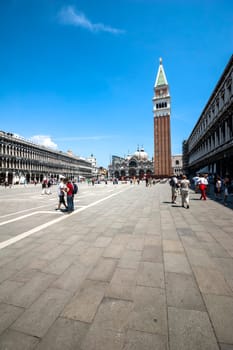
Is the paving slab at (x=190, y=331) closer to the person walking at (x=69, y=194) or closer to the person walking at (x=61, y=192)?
the person walking at (x=69, y=194)

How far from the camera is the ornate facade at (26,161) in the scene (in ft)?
181

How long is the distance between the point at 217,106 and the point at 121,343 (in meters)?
33.2

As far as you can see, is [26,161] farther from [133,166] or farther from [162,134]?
[133,166]

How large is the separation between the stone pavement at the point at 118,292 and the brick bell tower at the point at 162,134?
78.5 meters

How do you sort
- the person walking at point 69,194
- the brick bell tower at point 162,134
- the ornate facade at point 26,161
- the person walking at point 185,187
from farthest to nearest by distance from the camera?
the brick bell tower at point 162,134 → the ornate facade at point 26,161 → the person walking at point 185,187 → the person walking at point 69,194

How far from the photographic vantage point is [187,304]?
2.56 meters

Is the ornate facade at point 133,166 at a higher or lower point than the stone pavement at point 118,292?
higher

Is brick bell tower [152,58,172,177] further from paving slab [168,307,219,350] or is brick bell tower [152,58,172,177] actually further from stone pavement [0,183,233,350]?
paving slab [168,307,219,350]

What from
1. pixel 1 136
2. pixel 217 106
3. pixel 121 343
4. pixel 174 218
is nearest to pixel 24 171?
pixel 1 136

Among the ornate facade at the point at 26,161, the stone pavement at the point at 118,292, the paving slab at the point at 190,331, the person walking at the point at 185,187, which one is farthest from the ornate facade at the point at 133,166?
the paving slab at the point at 190,331

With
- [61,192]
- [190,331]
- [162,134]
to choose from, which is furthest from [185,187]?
[162,134]

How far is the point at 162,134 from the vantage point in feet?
281

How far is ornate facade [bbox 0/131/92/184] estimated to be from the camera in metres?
55.0

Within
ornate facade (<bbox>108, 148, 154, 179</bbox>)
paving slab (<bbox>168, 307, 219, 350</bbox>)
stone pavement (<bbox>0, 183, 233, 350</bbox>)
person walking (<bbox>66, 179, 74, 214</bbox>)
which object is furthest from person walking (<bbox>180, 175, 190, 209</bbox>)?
ornate facade (<bbox>108, 148, 154, 179</bbox>)
